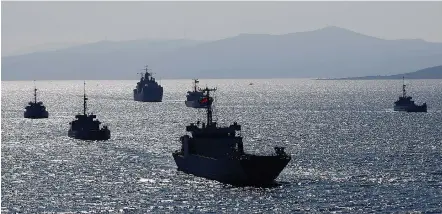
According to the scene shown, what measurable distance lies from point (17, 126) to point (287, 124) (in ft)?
165

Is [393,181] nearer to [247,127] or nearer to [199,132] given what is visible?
[199,132]

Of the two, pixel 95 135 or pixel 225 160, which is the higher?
pixel 225 160

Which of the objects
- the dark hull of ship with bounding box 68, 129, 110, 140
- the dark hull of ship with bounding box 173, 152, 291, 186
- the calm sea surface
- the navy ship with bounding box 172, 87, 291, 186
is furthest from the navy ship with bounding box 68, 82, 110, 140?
the dark hull of ship with bounding box 173, 152, 291, 186

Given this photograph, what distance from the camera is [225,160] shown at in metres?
90.9

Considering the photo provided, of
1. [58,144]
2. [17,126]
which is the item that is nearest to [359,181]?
[58,144]

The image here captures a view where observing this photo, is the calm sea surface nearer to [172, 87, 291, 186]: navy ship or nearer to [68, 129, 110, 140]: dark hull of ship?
[172, 87, 291, 186]: navy ship

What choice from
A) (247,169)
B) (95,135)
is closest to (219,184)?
(247,169)

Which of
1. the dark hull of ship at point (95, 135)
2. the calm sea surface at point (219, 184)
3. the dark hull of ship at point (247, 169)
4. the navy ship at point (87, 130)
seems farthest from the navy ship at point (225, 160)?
the navy ship at point (87, 130)

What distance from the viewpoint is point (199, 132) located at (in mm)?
101375

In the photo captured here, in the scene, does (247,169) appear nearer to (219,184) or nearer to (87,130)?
(219,184)

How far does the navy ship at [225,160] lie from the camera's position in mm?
88625

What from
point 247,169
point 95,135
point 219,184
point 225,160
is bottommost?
point 95,135

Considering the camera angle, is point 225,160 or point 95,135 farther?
point 95,135

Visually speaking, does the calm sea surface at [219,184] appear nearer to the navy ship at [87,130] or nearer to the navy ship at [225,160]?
the navy ship at [225,160]
